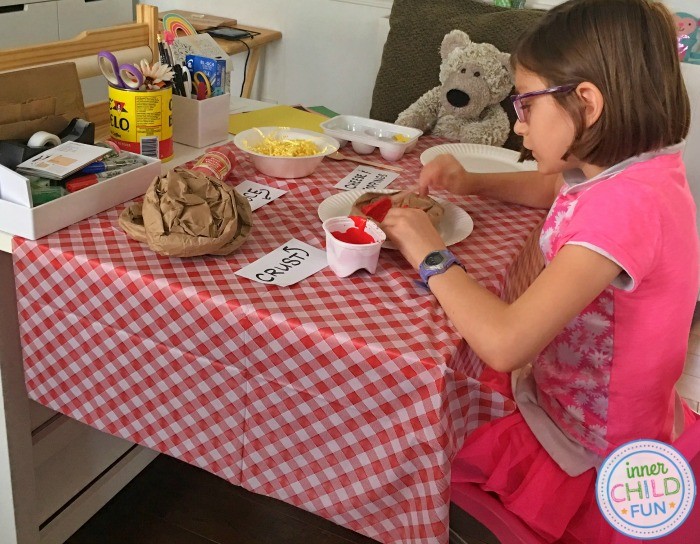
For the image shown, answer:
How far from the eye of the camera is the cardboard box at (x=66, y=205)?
983mm

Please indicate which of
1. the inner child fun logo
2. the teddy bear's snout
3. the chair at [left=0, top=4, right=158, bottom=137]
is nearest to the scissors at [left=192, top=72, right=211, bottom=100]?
the chair at [left=0, top=4, right=158, bottom=137]

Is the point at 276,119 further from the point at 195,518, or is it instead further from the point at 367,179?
the point at 195,518

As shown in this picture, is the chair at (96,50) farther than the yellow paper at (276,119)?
No

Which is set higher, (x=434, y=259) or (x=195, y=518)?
(x=434, y=259)

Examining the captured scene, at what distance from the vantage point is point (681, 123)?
3.12 ft

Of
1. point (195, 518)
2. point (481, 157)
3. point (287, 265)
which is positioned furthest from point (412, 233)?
point (195, 518)

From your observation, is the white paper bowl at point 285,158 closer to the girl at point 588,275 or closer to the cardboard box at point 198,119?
the cardboard box at point 198,119

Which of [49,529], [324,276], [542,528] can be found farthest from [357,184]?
[49,529]

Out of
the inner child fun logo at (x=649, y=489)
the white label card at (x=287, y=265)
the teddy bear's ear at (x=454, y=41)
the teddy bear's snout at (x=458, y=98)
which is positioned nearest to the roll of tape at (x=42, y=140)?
the white label card at (x=287, y=265)

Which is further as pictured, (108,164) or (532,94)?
(108,164)

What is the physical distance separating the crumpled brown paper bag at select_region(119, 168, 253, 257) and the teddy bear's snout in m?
1.00

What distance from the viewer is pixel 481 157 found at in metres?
1.58

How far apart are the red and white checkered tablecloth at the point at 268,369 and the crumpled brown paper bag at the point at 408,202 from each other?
10 cm

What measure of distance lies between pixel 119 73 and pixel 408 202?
22.4 inches
